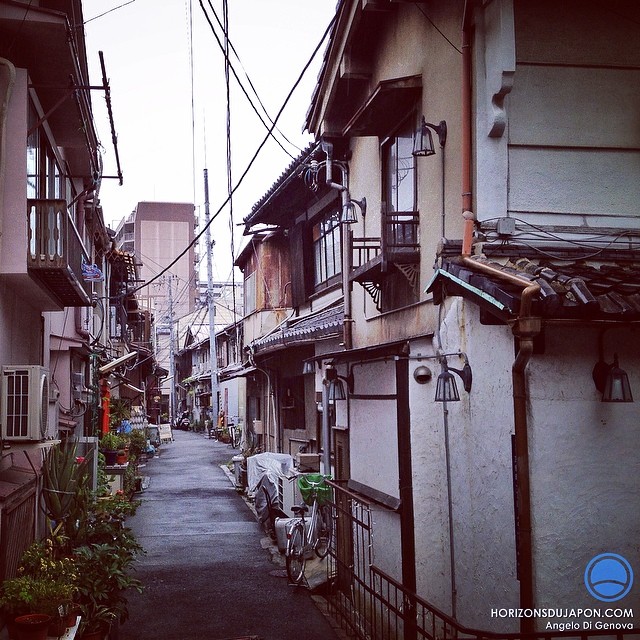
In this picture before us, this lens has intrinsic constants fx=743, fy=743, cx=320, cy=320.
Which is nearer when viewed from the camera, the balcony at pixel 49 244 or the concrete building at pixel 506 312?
the concrete building at pixel 506 312

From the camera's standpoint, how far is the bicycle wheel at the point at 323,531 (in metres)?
14.6

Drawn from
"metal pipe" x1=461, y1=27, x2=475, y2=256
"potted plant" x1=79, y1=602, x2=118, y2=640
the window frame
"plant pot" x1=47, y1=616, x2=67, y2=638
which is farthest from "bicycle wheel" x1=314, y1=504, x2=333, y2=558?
"metal pipe" x1=461, y1=27, x2=475, y2=256

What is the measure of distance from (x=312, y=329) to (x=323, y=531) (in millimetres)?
4444

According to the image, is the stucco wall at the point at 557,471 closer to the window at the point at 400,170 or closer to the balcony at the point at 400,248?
the balcony at the point at 400,248

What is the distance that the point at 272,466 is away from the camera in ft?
66.5

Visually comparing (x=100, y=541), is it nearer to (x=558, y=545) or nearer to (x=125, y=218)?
(x=558, y=545)

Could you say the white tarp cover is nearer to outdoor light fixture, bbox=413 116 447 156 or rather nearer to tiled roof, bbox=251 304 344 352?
tiled roof, bbox=251 304 344 352

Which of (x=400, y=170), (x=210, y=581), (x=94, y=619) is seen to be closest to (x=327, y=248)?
(x=400, y=170)

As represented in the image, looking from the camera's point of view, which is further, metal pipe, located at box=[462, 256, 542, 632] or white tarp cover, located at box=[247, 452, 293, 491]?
white tarp cover, located at box=[247, 452, 293, 491]

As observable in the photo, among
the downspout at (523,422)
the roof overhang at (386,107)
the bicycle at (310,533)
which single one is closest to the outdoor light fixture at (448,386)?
the downspout at (523,422)

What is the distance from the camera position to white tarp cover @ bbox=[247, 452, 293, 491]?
64.7ft

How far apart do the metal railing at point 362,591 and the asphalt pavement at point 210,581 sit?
52 centimetres

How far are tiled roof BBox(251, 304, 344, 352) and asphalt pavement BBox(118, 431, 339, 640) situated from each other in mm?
5007

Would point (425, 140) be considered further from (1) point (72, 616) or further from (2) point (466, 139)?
(1) point (72, 616)
